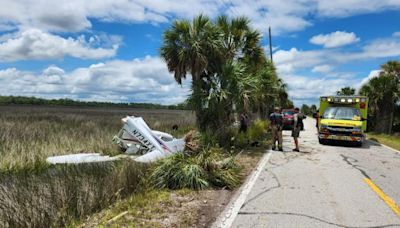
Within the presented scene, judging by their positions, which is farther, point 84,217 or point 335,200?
point 335,200

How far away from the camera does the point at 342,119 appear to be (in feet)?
55.8

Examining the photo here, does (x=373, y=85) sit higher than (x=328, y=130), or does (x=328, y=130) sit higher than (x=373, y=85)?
(x=373, y=85)

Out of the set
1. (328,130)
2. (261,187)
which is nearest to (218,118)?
(328,130)

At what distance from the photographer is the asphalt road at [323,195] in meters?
5.28

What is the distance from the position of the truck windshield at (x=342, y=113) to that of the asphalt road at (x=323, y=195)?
5816 mm

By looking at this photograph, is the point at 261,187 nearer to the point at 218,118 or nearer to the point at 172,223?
the point at 172,223

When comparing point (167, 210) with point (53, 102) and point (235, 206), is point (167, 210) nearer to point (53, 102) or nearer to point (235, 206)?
point (235, 206)

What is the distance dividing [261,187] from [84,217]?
3.93m

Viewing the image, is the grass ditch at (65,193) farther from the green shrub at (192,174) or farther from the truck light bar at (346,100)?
the truck light bar at (346,100)

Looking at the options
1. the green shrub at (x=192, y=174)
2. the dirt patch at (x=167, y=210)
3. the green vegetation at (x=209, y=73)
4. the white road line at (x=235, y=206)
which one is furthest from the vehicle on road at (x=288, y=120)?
the dirt patch at (x=167, y=210)

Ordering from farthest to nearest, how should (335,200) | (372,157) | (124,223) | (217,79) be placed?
(217,79), (372,157), (335,200), (124,223)

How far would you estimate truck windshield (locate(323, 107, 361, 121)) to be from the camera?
17.1 meters

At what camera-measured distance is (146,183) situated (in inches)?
284

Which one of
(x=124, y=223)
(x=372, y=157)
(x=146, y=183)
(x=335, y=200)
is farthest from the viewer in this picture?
(x=372, y=157)
